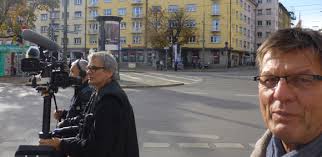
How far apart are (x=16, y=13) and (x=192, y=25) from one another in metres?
40.8

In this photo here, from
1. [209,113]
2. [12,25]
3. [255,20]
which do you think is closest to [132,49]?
[255,20]

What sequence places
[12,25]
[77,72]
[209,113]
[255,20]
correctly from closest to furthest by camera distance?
[77,72]
[209,113]
[12,25]
[255,20]

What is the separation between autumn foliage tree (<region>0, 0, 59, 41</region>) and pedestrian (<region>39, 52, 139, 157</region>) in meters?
32.1

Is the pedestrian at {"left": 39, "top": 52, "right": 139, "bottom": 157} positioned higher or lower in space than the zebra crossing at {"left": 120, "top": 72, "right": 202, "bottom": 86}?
higher

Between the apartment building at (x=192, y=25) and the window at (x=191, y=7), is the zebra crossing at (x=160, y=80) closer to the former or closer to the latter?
the apartment building at (x=192, y=25)

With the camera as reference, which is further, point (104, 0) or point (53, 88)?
point (104, 0)

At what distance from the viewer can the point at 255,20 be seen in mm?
95625

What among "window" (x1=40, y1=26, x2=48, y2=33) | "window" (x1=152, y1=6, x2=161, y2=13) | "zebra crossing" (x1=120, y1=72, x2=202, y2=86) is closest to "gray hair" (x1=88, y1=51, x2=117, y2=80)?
"zebra crossing" (x1=120, y1=72, x2=202, y2=86)

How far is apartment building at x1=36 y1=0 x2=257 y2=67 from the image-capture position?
237 feet

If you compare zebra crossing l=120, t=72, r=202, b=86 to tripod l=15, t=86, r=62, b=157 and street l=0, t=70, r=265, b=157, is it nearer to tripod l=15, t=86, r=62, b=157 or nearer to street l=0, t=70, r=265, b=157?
street l=0, t=70, r=265, b=157

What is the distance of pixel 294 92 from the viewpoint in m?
1.48

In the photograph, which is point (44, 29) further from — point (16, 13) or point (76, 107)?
point (76, 107)

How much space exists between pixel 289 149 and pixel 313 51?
343 millimetres

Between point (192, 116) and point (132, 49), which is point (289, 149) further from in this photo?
point (132, 49)
